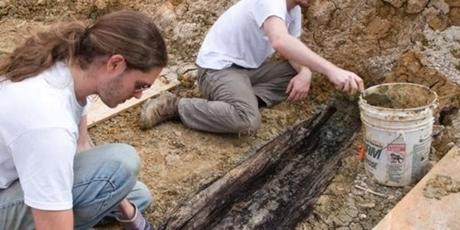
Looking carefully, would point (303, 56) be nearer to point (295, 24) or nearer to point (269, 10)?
point (269, 10)

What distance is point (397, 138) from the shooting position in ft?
8.48

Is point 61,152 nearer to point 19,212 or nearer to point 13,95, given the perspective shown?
point 13,95

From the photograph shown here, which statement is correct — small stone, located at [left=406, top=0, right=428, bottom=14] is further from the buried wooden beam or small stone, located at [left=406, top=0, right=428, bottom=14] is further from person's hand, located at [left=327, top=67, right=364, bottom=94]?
person's hand, located at [left=327, top=67, right=364, bottom=94]

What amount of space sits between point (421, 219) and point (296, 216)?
22.1 inches

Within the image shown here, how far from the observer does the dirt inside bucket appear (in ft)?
8.99

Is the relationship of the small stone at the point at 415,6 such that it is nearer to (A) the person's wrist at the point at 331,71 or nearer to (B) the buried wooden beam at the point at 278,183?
(B) the buried wooden beam at the point at 278,183

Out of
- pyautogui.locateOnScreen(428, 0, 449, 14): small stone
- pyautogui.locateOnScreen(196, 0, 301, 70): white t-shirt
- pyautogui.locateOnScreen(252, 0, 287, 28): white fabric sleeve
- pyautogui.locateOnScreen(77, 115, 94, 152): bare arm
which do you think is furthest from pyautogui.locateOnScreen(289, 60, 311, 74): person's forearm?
pyautogui.locateOnScreen(77, 115, 94, 152): bare arm

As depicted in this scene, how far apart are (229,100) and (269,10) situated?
0.55 m

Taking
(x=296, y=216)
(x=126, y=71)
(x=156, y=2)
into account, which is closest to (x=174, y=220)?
(x=296, y=216)

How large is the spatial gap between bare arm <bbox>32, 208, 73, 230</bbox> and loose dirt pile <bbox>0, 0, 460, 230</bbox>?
888mm

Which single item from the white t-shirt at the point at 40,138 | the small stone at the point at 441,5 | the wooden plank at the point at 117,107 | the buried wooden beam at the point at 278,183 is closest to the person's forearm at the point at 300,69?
the buried wooden beam at the point at 278,183

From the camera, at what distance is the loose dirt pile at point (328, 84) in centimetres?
272

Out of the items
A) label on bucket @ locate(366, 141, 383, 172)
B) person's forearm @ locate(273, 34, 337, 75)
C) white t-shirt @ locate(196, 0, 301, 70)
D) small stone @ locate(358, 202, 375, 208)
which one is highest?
person's forearm @ locate(273, 34, 337, 75)

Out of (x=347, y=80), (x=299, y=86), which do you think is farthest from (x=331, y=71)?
(x=299, y=86)
